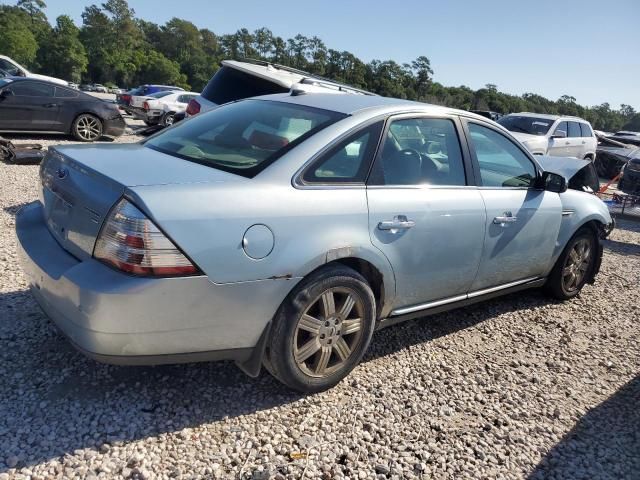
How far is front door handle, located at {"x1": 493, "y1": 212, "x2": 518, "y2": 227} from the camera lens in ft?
12.2

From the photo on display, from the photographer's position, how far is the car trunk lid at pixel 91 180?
7.97 feet

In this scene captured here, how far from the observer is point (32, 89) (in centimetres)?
1120

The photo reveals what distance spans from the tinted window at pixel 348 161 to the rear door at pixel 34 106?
10464 mm

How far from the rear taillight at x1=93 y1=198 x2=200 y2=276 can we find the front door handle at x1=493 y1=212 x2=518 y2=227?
2.29 m

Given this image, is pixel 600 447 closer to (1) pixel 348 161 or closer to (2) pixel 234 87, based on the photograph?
(1) pixel 348 161

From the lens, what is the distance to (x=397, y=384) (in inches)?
127

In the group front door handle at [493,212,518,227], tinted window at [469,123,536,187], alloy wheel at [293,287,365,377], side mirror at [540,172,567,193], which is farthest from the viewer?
side mirror at [540,172,567,193]

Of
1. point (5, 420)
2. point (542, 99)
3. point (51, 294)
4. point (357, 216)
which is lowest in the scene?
point (5, 420)

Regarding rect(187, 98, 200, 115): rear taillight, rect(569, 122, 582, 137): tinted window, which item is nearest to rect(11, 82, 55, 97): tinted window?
rect(187, 98, 200, 115): rear taillight

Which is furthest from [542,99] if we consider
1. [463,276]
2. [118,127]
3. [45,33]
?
[463,276]

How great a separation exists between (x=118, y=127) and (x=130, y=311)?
11128mm

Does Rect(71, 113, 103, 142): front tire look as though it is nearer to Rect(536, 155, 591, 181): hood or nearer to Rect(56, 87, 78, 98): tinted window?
Rect(56, 87, 78, 98): tinted window

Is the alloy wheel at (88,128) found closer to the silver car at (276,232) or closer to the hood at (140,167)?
the silver car at (276,232)

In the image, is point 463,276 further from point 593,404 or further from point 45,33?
point 45,33
